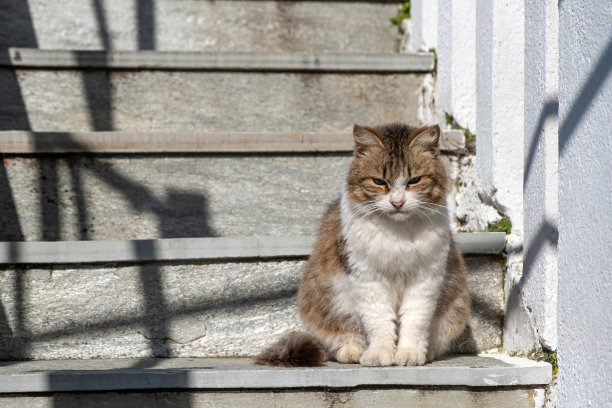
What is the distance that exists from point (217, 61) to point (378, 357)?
5.62ft

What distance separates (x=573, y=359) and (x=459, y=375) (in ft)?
1.13

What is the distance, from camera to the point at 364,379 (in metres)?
1.91

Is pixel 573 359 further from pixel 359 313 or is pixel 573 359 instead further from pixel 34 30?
pixel 34 30

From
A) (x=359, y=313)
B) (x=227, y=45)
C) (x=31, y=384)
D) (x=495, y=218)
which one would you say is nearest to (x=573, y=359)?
(x=359, y=313)

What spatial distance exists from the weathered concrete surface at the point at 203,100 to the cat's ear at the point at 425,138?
3.59 ft

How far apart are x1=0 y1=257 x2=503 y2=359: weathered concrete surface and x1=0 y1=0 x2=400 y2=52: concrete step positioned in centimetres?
194

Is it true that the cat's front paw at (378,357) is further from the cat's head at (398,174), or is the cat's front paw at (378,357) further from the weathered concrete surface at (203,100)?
the weathered concrete surface at (203,100)

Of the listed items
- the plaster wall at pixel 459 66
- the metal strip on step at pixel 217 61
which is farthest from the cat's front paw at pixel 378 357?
the metal strip on step at pixel 217 61

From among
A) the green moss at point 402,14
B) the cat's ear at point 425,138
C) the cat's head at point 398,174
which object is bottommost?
the cat's head at point 398,174

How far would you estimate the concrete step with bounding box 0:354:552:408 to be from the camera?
6.11ft

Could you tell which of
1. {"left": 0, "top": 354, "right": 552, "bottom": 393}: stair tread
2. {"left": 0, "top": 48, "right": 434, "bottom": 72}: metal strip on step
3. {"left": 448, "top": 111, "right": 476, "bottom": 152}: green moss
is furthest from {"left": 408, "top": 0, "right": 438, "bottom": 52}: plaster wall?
{"left": 0, "top": 354, "right": 552, "bottom": 393}: stair tread

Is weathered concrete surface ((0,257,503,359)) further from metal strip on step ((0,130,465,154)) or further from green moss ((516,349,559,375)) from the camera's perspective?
green moss ((516,349,559,375))

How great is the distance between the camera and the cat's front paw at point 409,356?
207 cm

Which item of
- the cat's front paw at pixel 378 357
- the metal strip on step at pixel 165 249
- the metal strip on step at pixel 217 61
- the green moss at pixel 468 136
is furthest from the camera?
the metal strip on step at pixel 217 61
